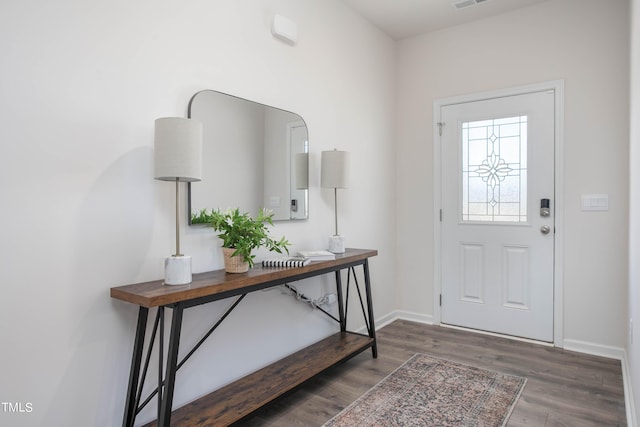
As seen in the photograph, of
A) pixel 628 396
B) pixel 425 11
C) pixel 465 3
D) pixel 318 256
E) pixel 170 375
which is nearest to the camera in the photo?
pixel 170 375

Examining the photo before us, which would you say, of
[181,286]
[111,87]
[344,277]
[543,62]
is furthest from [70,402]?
[543,62]

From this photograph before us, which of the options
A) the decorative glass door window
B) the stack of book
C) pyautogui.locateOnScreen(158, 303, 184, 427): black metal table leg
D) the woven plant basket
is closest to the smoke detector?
the decorative glass door window

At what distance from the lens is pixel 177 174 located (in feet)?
5.31

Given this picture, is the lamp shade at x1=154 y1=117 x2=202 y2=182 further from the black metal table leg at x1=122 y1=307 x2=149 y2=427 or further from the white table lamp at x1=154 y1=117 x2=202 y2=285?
the black metal table leg at x1=122 y1=307 x2=149 y2=427

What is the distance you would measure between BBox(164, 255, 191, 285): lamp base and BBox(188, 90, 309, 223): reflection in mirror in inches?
14.3

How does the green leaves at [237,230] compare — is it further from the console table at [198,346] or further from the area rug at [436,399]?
the area rug at [436,399]

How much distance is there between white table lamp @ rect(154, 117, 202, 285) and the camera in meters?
1.61

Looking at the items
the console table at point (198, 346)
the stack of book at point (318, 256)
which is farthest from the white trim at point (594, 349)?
the stack of book at point (318, 256)

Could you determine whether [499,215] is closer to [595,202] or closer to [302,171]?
[595,202]

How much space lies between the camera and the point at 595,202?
2918mm

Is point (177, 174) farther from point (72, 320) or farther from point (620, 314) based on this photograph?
→ point (620, 314)

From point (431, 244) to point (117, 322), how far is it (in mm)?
2789

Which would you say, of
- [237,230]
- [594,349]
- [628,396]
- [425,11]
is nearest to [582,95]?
[425,11]

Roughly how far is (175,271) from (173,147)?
0.52 m
